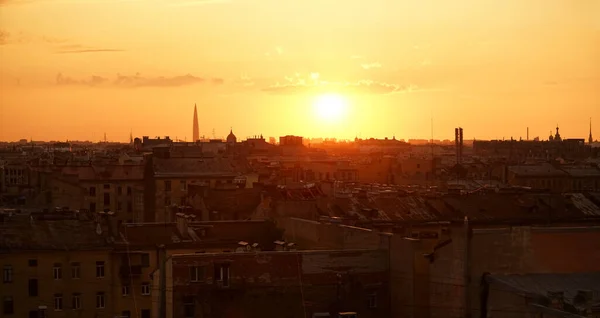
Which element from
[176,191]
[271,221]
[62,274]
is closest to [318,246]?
[271,221]

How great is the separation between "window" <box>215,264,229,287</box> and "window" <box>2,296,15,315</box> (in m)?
12.0

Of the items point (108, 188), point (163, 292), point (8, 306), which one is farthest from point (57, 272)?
point (108, 188)

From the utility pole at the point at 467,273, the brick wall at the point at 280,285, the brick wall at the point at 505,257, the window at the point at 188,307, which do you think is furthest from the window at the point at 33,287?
the utility pole at the point at 467,273

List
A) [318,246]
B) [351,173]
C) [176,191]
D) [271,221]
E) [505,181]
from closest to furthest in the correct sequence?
[318,246]
[271,221]
[176,191]
[505,181]
[351,173]

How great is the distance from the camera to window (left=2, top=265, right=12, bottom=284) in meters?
38.2

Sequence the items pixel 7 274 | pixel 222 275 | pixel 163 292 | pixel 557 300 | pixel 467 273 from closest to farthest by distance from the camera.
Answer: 1. pixel 557 300
2. pixel 467 273
3. pixel 163 292
4. pixel 222 275
5. pixel 7 274

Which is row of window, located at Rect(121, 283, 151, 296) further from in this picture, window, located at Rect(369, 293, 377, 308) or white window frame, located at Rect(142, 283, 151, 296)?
window, located at Rect(369, 293, 377, 308)

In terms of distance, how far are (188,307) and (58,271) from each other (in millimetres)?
11437

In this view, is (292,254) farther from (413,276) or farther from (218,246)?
(218,246)

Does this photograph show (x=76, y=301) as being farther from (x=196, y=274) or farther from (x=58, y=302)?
Answer: (x=196, y=274)

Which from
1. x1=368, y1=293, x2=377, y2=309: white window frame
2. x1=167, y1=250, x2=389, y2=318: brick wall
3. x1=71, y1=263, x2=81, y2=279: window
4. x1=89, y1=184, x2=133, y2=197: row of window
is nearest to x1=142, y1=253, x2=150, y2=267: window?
x1=71, y1=263, x2=81, y2=279: window

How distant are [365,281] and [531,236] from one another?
5.00 meters

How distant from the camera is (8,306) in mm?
38062

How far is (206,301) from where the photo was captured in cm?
2938
